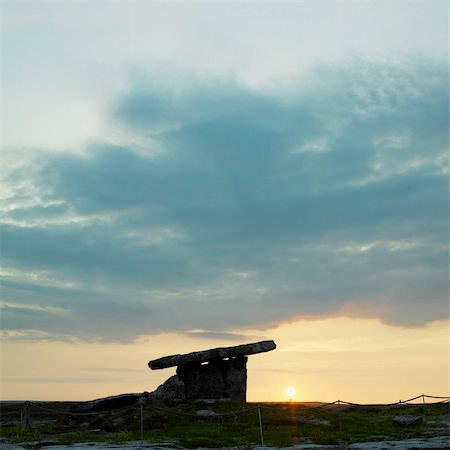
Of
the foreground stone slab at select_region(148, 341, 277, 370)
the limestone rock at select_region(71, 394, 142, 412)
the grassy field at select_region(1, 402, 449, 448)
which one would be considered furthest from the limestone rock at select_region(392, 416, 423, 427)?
the limestone rock at select_region(71, 394, 142, 412)

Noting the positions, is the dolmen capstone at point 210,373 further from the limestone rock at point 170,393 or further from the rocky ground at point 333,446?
the rocky ground at point 333,446

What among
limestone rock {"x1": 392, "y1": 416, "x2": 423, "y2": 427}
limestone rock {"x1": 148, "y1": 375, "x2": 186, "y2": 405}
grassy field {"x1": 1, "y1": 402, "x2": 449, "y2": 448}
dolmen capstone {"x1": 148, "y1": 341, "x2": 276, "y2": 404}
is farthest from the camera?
dolmen capstone {"x1": 148, "y1": 341, "x2": 276, "y2": 404}

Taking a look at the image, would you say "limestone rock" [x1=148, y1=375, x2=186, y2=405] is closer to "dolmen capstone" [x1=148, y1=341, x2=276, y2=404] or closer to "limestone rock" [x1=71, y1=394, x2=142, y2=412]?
"dolmen capstone" [x1=148, y1=341, x2=276, y2=404]

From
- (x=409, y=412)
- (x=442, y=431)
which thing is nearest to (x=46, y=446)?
(x=442, y=431)

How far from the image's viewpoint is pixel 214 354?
96.9 feet

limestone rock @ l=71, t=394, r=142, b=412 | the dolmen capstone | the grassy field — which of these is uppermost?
the dolmen capstone

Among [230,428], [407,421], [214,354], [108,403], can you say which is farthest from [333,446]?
[108,403]

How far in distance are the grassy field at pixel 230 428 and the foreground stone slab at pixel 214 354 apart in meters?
2.82

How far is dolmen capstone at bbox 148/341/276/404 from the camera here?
29547mm

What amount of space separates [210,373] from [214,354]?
4.70ft

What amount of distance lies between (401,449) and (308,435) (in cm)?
404

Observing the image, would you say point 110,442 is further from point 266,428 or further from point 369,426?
point 369,426

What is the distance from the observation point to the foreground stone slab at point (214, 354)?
29609 mm

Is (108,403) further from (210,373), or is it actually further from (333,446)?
(333,446)
